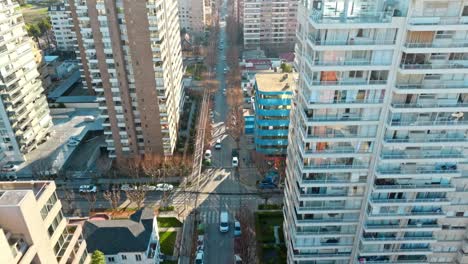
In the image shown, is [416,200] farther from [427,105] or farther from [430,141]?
[427,105]

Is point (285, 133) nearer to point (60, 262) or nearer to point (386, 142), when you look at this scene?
point (386, 142)

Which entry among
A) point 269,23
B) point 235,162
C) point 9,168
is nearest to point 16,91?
point 9,168

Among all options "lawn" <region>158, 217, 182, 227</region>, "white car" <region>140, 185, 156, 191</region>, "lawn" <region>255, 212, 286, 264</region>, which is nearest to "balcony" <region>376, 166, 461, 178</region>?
"lawn" <region>255, 212, 286, 264</region>

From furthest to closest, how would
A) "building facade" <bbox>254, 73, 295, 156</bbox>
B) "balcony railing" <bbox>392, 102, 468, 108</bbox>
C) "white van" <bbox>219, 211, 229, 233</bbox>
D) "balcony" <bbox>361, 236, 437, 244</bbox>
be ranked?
"building facade" <bbox>254, 73, 295, 156</bbox> < "white van" <bbox>219, 211, 229, 233</bbox> < "balcony" <bbox>361, 236, 437, 244</bbox> < "balcony railing" <bbox>392, 102, 468, 108</bbox>

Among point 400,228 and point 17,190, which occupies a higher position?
point 17,190

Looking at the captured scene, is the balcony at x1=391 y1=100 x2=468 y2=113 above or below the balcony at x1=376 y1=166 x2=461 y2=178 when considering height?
above

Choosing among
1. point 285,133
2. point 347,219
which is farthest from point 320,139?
point 285,133

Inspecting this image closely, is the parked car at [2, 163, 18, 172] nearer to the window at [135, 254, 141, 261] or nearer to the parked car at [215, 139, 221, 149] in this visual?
the window at [135, 254, 141, 261]

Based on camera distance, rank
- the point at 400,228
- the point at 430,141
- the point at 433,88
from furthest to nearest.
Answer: the point at 400,228 → the point at 430,141 → the point at 433,88
